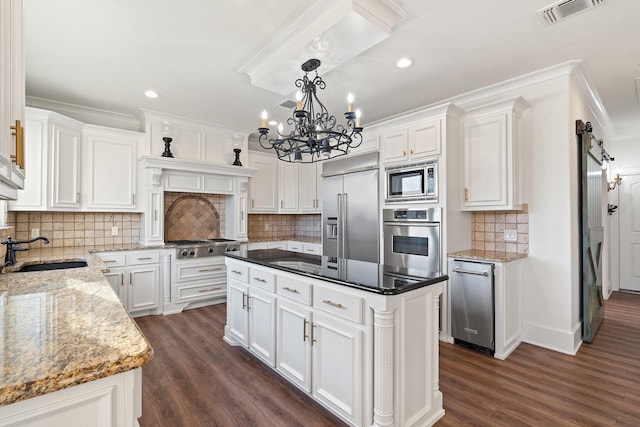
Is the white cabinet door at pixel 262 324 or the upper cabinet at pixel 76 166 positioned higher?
the upper cabinet at pixel 76 166

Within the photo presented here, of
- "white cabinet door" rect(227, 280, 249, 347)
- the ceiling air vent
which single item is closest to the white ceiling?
the ceiling air vent

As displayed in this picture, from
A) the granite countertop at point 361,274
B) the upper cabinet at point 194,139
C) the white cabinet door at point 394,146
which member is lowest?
the granite countertop at point 361,274

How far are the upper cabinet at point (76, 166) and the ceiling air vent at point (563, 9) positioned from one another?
4.47m

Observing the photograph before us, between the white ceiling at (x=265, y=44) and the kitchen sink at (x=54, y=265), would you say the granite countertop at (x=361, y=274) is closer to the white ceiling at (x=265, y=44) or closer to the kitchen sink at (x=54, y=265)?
the white ceiling at (x=265, y=44)

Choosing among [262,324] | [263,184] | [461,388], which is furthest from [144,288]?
[461,388]

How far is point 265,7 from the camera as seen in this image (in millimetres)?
2100

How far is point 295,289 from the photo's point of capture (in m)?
2.18

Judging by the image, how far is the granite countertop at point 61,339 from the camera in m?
0.75

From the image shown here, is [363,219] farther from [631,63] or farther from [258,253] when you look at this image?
[631,63]

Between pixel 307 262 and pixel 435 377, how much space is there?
46.5 inches

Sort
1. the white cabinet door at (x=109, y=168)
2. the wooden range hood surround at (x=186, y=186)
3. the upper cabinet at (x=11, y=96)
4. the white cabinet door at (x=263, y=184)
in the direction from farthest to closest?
the white cabinet door at (x=263, y=184) → the wooden range hood surround at (x=186, y=186) → the white cabinet door at (x=109, y=168) → the upper cabinet at (x=11, y=96)

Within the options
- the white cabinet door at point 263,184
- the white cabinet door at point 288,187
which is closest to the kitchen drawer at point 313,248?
the white cabinet door at point 288,187

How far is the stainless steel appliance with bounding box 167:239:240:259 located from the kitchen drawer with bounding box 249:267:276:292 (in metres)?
1.91

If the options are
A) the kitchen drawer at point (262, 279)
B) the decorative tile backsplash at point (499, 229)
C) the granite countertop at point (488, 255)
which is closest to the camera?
the kitchen drawer at point (262, 279)
